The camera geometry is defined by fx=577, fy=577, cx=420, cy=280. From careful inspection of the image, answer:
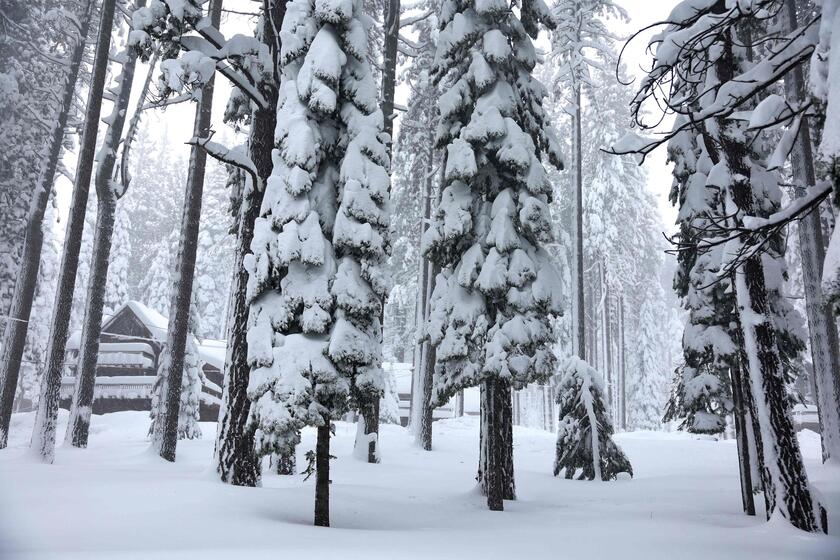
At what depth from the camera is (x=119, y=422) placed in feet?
86.6

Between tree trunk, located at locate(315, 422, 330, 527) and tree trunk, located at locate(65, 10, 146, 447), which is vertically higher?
tree trunk, located at locate(65, 10, 146, 447)

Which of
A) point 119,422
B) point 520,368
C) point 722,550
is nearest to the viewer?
point 722,550

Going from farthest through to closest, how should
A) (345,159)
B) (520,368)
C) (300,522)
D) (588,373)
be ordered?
(588,373) → (520,368) → (345,159) → (300,522)

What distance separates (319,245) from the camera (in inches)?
312

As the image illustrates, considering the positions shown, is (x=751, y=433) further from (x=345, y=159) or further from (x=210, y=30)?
(x=210, y=30)

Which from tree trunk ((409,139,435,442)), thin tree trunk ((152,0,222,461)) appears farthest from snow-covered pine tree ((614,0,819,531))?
tree trunk ((409,139,435,442))

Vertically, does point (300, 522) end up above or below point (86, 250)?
below

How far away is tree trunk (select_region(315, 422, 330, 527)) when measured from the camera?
772cm

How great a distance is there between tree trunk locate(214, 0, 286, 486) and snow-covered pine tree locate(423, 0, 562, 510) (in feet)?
11.5

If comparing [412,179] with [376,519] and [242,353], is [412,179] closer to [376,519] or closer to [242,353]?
[242,353]

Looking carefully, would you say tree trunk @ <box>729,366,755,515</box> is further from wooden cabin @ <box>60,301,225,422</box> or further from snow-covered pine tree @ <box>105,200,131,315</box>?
snow-covered pine tree @ <box>105,200,131,315</box>

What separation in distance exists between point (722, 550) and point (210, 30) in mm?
10491

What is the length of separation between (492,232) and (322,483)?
5701mm

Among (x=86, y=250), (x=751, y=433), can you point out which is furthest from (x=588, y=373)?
(x=86, y=250)
